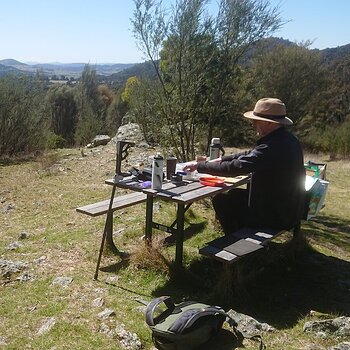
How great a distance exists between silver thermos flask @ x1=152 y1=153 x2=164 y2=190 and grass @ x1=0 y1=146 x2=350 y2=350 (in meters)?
0.77

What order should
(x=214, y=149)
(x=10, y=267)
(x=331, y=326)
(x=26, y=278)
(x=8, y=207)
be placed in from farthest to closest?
1. (x=8, y=207)
2. (x=214, y=149)
3. (x=10, y=267)
4. (x=26, y=278)
5. (x=331, y=326)

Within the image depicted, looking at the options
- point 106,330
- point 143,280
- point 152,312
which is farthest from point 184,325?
point 143,280

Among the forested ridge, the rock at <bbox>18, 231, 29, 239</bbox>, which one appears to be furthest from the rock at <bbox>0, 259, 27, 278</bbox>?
the forested ridge

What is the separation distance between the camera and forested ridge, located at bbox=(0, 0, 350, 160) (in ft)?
24.9

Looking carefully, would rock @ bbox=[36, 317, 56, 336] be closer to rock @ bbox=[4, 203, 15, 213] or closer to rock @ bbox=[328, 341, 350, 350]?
rock @ bbox=[328, 341, 350, 350]

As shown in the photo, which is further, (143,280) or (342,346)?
(143,280)

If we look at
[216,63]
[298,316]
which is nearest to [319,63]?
[216,63]

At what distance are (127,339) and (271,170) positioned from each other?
6.21ft

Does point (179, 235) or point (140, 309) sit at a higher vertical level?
point (179, 235)

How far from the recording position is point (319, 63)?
22.2 meters

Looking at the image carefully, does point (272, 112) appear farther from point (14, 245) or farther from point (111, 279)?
point (14, 245)

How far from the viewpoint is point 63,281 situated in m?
4.10

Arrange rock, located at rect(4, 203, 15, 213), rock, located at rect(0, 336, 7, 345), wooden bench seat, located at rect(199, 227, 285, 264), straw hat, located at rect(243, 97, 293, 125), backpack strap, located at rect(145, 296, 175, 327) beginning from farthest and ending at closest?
1. rock, located at rect(4, 203, 15, 213)
2. straw hat, located at rect(243, 97, 293, 125)
3. wooden bench seat, located at rect(199, 227, 285, 264)
4. rock, located at rect(0, 336, 7, 345)
5. backpack strap, located at rect(145, 296, 175, 327)

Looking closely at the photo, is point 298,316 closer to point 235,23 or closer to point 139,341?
point 139,341
